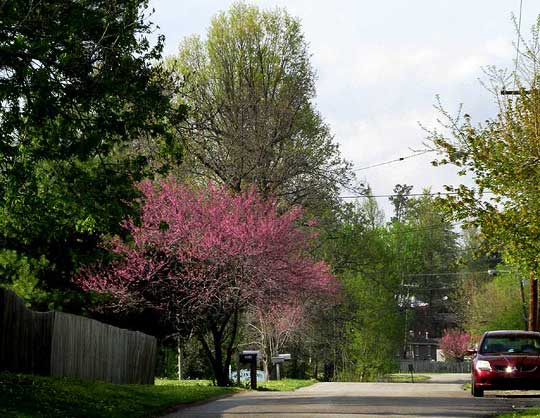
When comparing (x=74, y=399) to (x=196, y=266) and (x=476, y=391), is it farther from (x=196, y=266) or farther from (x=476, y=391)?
(x=196, y=266)

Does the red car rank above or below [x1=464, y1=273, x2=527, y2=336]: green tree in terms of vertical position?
below


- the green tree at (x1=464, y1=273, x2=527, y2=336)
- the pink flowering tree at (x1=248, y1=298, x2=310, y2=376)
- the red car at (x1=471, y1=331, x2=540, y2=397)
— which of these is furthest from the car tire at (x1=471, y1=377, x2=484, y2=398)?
the green tree at (x1=464, y1=273, x2=527, y2=336)

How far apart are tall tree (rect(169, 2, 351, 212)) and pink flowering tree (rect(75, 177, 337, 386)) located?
7723 millimetres

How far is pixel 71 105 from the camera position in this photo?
18.8 meters

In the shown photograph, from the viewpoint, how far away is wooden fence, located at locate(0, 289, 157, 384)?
22.7 m

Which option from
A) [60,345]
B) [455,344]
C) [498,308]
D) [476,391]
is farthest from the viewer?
[455,344]

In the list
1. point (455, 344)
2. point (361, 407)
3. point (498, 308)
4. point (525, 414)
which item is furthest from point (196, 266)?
point (455, 344)

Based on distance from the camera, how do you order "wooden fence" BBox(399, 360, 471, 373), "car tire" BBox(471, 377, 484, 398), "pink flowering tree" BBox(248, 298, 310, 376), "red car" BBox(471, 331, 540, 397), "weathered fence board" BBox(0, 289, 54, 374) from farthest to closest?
"wooden fence" BBox(399, 360, 471, 373)
"pink flowering tree" BBox(248, 298, 310, 376)
"car tire" BBox(471, 377, 484, 398)
"red car" BBox(471, 331, 540, 397)
"weathered fence board" BBox(0, 289, 54, 374)

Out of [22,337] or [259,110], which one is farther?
[259,110]

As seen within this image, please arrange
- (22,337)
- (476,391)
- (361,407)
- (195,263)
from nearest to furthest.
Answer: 1. (361,407)
2. (22,337)
3. (476,391)
4. (195,263)

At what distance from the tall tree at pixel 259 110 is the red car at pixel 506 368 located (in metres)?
18.2

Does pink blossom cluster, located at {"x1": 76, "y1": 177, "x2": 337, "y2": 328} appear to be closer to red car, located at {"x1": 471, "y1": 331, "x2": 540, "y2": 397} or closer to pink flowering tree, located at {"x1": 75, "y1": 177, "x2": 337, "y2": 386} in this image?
pink flowering tree, located at {"x1": 75, "y1": 177, "x2": 337, "y2": 386}

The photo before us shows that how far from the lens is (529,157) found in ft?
66.5

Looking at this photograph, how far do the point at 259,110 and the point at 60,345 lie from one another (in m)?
22.1
